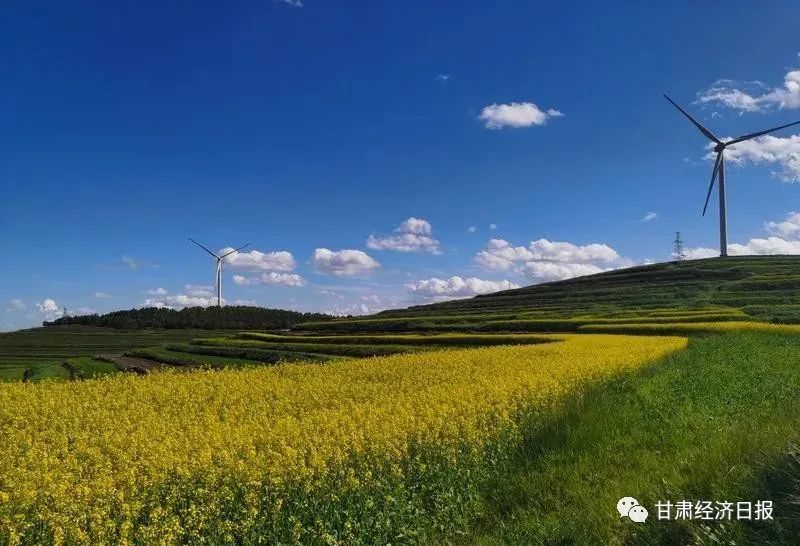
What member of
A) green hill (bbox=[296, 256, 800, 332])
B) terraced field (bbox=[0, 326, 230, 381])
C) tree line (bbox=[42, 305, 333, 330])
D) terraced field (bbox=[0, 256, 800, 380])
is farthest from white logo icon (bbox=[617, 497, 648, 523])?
tree line (bbox=[42, 305, 333, 330])

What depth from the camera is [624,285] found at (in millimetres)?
95188

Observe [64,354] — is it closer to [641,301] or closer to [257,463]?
[257,463]

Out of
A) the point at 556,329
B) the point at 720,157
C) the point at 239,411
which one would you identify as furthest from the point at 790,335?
the point at 720,157

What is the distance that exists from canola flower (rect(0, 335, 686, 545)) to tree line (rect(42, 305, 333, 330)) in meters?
99.4

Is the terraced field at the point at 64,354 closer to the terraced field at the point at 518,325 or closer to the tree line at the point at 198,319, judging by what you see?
the terraced field at the point at 518,325

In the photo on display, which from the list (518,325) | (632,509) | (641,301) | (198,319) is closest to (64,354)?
(518,325)

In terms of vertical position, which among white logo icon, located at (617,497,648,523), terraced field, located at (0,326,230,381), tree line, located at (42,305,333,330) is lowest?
terraced field, located at (0,326,230,381)

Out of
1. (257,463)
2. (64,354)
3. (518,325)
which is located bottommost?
(64,354)

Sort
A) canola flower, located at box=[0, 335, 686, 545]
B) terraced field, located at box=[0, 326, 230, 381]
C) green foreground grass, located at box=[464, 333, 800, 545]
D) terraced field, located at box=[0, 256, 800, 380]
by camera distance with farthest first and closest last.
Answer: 1. terraced field, located at box=[0, 256, 800, 380]
2. terraced field, located at box=[0, 326, 230, 381]
3. canola flower, located at box=[0, 335, 686, 545]
4. green foreground grass, located at box=[464, 333, 800, 545]

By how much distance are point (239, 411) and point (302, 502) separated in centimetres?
580

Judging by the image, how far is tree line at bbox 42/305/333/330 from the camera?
118 metres

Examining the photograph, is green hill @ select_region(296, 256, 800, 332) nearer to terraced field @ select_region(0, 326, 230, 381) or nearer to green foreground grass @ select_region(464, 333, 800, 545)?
terraced field @ select_region(0, 326, 230, 381)

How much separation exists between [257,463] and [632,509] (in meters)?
4.82

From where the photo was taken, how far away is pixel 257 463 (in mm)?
8367
